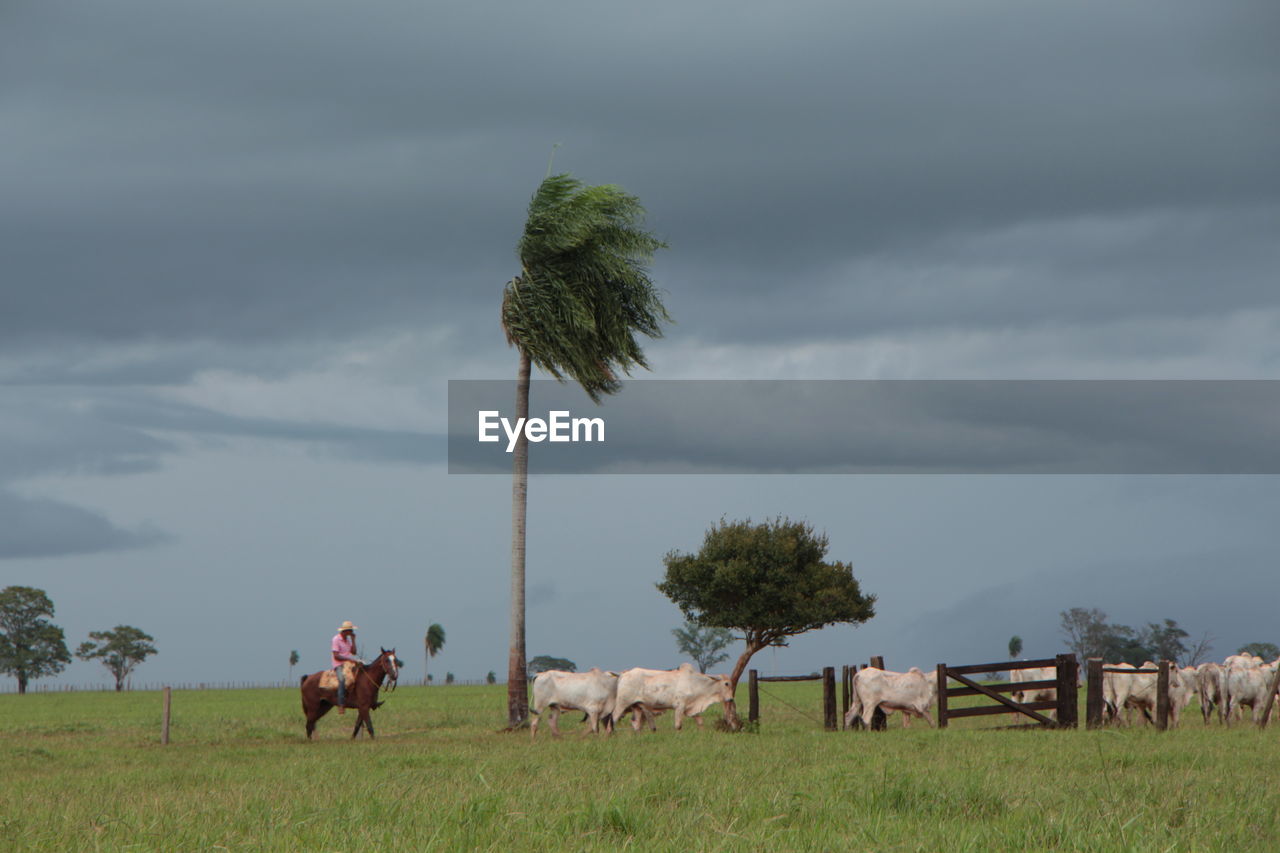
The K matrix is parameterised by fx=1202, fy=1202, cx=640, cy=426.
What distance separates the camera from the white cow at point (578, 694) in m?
27.2

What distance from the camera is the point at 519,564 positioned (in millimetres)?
32531

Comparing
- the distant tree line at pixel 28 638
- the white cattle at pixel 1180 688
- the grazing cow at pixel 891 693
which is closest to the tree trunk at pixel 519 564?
the grazing cow at pixel 891 693

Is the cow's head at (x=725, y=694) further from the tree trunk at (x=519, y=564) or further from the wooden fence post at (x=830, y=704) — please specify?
the tree trunk at (x=519, y=564)

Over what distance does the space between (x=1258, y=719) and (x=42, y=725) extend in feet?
A: 117

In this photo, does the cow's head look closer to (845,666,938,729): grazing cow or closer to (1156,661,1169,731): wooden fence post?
(845,666,938,729): grazing cow

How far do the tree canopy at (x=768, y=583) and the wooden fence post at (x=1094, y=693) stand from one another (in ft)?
98.5

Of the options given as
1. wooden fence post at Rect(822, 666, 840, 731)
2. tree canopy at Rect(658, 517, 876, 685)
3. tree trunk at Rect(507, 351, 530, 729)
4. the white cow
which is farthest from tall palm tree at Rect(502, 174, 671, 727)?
tree canopy at Rect(658, 517, 876, 685)

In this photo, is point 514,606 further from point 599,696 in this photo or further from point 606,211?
point 606,211

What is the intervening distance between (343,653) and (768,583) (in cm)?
3211

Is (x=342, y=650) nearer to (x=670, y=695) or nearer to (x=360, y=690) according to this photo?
(x=360, y=690)

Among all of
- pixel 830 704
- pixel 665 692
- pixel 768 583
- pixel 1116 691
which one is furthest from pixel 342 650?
pixel 768 583

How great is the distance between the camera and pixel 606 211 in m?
33.8

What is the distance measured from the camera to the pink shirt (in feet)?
91.5

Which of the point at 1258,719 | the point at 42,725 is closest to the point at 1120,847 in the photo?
the point at 1258,719
